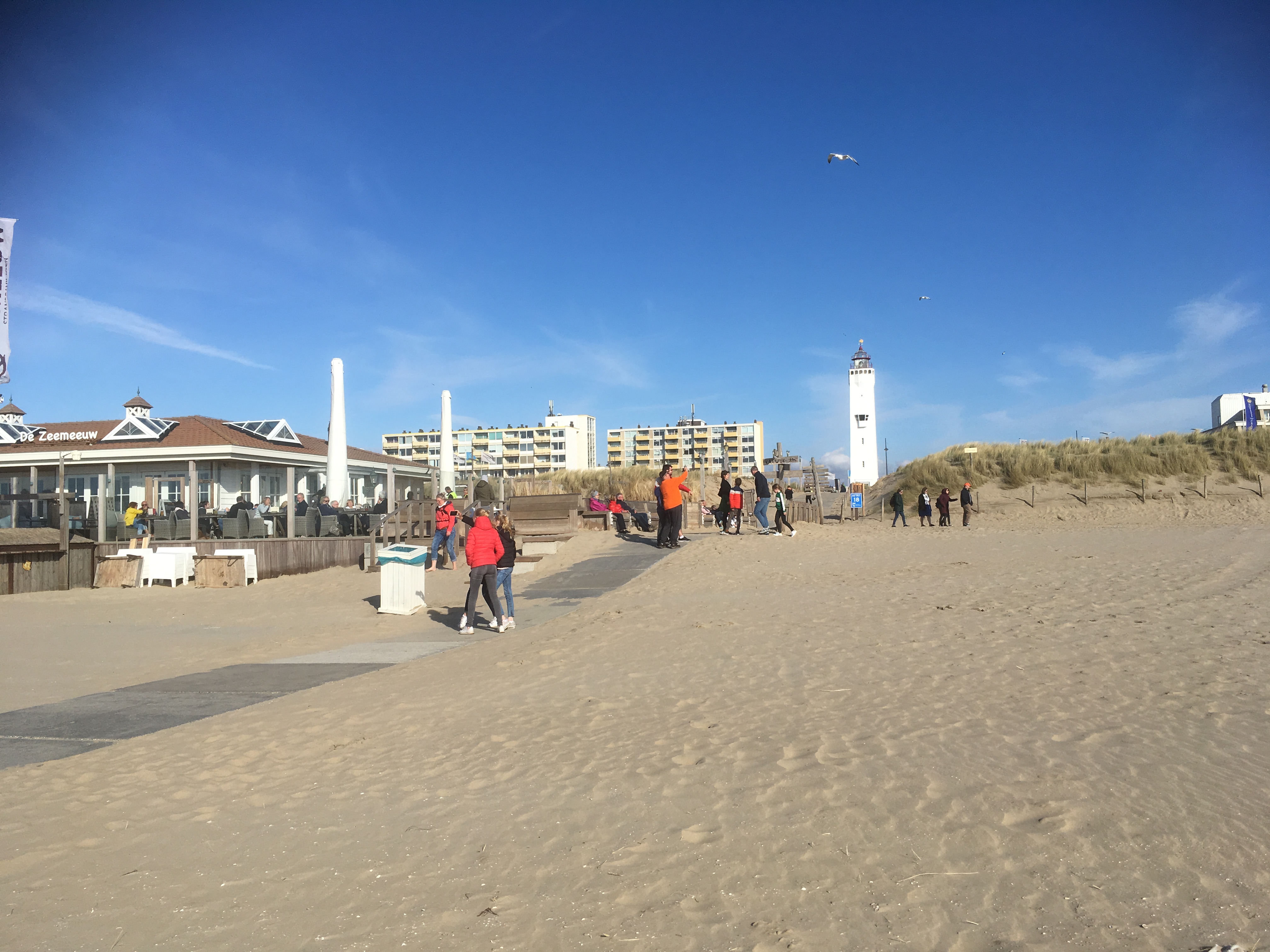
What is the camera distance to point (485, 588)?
11.1 meters

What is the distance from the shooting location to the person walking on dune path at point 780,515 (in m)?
21.1

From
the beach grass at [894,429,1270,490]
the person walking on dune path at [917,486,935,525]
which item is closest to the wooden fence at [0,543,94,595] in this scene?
the person walking on dune path at [917,486,935,525]

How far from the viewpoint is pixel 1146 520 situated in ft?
93.6

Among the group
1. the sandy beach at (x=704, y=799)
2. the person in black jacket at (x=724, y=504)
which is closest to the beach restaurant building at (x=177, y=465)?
the person in black jacket at (x=724, y=504)

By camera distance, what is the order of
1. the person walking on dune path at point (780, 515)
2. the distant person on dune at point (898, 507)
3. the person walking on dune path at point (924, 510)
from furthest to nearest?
1. the person walking on dune path at point (924, 510)
2. the distant person on dune at point (898, 507)
3. the person walking on dune path at point (780, 515)

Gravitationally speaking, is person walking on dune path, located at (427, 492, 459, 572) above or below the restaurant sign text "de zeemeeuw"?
below

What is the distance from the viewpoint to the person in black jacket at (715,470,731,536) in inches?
833

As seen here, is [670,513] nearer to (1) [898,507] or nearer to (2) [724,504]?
(2) [724,504]

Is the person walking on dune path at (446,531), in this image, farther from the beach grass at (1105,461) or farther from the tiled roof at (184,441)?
the beach grass at (1105,461)

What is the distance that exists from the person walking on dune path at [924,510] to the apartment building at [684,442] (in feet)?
363

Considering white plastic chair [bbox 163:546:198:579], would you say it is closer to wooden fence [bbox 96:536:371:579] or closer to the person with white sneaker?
wooden fence [bbox 96:536:371:579]

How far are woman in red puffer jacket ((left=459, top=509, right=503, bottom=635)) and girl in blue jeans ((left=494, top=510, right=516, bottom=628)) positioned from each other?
58mm

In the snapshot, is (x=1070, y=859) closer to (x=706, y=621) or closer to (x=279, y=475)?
(x=706, y=621)

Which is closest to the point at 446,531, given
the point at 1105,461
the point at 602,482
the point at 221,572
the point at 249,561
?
the point at 249,561
